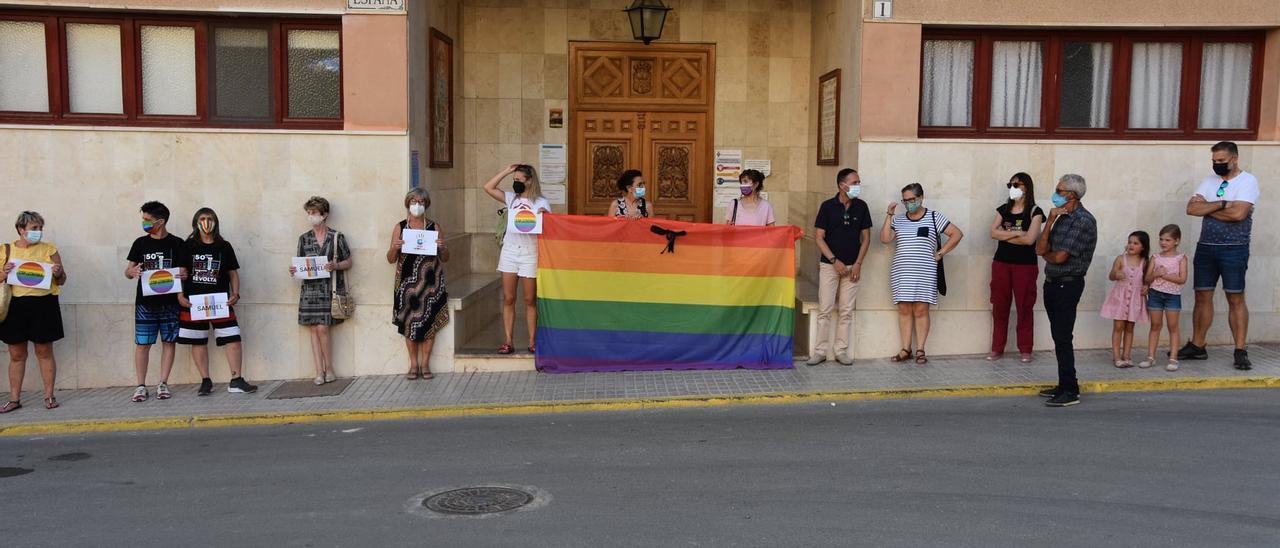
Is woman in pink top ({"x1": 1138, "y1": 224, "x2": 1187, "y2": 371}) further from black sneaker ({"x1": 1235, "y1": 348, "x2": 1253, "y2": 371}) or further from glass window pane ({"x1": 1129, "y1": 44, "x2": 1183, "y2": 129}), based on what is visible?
glass window pane ({"x1": 1129, "y1": 44, "x2": 1183, "y2": 129})

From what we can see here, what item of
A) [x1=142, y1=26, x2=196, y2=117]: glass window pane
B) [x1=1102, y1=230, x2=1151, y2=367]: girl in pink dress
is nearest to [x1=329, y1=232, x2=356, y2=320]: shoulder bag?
[x1=142, y1=26, x2=196, y2=117]: glass window pane

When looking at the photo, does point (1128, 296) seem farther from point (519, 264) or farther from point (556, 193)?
point (556, 193)

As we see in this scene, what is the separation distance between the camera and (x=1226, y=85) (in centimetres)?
1239

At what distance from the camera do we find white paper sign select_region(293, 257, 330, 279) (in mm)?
11008

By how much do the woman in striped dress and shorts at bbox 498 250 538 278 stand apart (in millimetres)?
3683

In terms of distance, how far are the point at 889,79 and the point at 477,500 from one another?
6.90 meters

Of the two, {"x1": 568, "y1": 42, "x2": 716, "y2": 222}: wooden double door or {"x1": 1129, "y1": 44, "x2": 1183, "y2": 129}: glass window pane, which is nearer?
{"x1": 1129, "y1": 44, "x2": 1183, "y2": 129}: glass window pane

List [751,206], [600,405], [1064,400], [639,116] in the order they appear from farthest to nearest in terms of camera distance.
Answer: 1. [639,116]
2. [751,206]
3. [600,405]
4. [1064,400]

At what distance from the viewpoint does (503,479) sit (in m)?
7.80

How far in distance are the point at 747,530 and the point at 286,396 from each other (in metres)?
5.94

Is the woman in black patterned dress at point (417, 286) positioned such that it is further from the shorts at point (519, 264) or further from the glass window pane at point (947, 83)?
the glass window pane at point (947, 83)

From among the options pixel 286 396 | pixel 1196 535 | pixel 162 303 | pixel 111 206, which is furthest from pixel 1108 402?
pixel 111 206

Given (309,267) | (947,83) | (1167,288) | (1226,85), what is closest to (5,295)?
(309,267)

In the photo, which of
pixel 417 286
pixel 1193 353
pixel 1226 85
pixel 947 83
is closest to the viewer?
pixel 417 286
